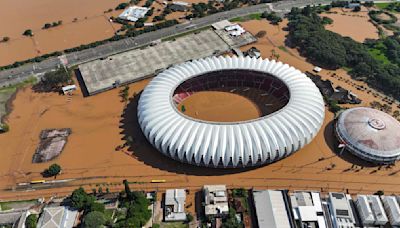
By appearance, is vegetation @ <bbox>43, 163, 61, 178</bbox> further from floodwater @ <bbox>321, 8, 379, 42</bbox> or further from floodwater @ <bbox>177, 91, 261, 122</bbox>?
floodwater @ <bbox>321, 8, 379, 42</bbox>

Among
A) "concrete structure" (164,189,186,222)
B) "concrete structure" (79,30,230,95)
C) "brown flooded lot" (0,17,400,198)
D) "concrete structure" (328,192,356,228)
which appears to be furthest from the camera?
"concrete structure" (79,30,230,95)

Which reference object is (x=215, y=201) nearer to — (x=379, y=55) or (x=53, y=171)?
(x=53, y=171)

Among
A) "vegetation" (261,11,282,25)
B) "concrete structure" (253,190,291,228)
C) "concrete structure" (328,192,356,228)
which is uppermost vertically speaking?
"vegetation" (261,11,282,25)

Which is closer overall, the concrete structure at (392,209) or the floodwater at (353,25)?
the concrete structure at (392,209)

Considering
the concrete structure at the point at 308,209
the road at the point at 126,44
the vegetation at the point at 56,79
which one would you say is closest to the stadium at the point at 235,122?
the concrete structure at the point at 308,209

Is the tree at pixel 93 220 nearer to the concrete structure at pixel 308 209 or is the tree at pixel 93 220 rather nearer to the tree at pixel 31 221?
the tree at pixel 31 221

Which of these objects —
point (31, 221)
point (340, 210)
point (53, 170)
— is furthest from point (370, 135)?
point (31, 221)

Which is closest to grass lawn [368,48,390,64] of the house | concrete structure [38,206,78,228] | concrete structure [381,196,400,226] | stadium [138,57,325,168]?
stadium [138,57,325,168]
